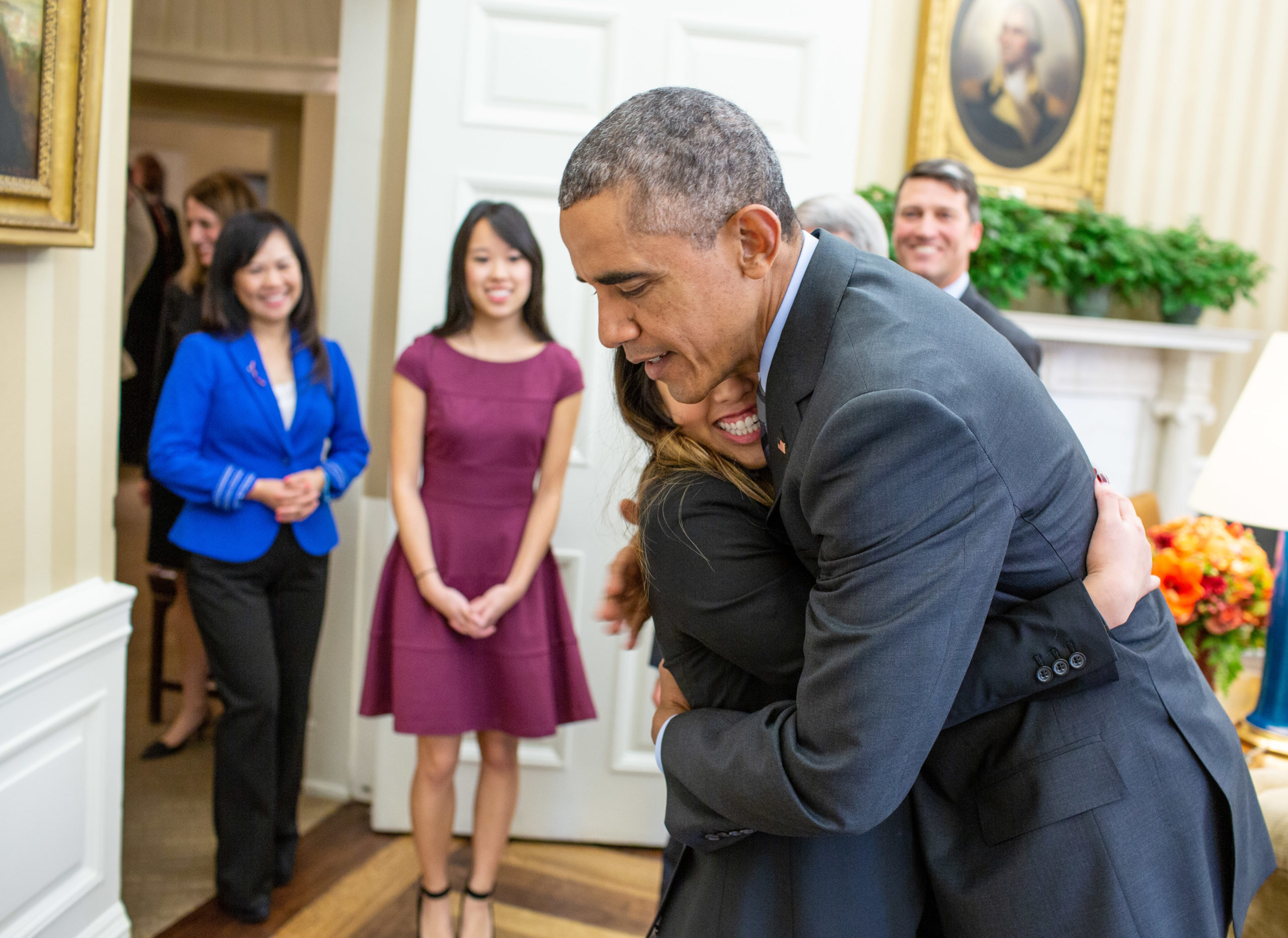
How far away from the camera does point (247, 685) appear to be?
268 cm

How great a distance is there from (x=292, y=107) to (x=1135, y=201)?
17.4 ft

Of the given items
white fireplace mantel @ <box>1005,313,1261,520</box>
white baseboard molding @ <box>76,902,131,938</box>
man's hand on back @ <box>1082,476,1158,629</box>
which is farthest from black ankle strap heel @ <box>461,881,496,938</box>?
white fireplace mantel @ <box>1005,313,1261,520</box>

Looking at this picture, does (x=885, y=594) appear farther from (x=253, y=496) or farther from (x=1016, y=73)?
(x=1016, y=73)

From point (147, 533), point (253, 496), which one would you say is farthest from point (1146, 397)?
point (147, 533)

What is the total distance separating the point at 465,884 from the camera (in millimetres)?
2766

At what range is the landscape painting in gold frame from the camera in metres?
3.82

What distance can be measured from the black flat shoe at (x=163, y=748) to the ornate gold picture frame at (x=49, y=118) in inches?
88.0

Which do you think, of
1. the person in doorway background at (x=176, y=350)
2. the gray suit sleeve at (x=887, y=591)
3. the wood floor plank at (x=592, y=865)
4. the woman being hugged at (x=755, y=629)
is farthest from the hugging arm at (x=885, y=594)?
the person in doorway background at (x=176, y=350)

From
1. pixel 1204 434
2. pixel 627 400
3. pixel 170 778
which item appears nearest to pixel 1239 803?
pixel 627 400

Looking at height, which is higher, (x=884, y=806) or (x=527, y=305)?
(x=527, y=305)

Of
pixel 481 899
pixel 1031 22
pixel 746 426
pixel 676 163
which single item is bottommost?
pixel 481 899

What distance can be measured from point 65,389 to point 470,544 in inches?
37.3

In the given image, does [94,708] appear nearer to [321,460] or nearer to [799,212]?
[321,460]

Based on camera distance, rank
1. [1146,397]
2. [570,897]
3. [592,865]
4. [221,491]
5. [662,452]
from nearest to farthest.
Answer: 1. [662,452]
2. [221,491]
3. [570,897]
4. [592,865]
5. [1146,397]
